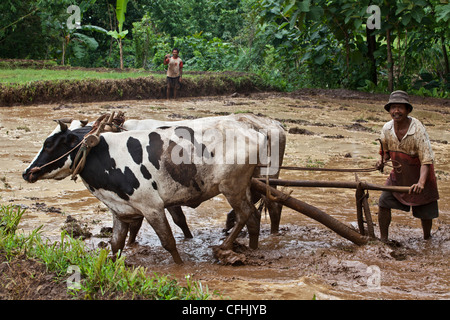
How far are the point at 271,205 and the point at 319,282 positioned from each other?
1.99 m

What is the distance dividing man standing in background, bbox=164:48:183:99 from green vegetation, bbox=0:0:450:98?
2886 millimetres

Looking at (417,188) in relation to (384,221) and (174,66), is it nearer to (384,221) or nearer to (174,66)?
(384,221)

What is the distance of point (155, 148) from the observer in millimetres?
5387

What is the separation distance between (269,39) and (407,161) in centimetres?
1869

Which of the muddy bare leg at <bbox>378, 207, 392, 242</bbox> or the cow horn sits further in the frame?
the muddy bare leg at <bbox>378, 207, 392, 242</bbox>

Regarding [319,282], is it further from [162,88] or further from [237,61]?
[237,61]

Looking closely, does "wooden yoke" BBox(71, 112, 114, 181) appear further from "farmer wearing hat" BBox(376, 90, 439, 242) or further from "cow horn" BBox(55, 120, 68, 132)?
"farmer wearing hat" BBox(376, 90, 439, 242)

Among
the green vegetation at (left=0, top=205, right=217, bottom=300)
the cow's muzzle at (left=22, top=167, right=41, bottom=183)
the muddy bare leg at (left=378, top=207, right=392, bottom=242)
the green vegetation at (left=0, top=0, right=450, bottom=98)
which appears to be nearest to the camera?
the green vegetation at (left=0, top=205, right=217, bottom=300)

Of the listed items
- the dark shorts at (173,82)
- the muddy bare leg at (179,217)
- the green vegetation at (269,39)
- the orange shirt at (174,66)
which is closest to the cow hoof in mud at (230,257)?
the muddy bare leg at (179,217)

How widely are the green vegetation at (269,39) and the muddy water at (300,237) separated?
560 centimetres

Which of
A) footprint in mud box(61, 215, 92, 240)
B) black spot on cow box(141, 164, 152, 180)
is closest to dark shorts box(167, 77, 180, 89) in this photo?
footprint in mud box(61, 215, 92, 240)

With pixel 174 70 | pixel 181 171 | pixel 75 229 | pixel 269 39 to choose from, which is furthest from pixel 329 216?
pixel 269 39

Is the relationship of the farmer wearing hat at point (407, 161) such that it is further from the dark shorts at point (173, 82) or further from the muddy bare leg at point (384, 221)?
the dark shorts at point (173, 82)

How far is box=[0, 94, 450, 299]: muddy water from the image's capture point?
455 cm
